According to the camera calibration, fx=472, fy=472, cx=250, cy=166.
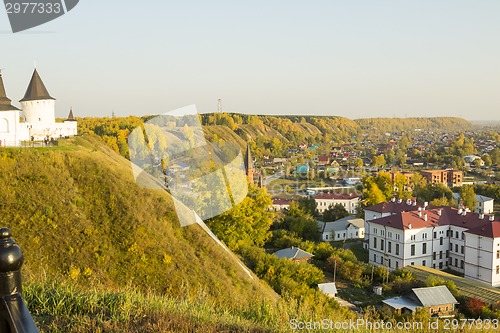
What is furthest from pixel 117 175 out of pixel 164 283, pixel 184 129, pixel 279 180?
pixel 279 180

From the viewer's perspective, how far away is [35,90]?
877 inches

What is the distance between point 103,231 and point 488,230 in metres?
22.3

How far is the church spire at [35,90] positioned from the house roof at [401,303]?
60.1ft

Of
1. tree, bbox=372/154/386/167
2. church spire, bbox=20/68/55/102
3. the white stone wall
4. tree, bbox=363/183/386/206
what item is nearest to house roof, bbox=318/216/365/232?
tree, bbox=363/183/386/206

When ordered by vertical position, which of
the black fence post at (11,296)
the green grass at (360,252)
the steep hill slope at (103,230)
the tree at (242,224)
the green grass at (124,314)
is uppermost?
the black fence post at (11,296)

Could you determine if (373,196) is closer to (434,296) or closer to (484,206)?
(484,206)

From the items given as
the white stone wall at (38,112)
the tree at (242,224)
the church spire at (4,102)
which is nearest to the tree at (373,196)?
the tree at (242,224)

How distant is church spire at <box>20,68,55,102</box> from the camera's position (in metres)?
22.2

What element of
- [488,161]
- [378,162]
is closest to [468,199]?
[378,162]

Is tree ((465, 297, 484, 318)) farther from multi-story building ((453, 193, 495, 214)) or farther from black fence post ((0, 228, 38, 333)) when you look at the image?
multi-story building ((453, 193, 495, 214))

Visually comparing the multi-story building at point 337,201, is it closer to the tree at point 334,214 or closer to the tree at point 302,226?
the tree at point 334,214

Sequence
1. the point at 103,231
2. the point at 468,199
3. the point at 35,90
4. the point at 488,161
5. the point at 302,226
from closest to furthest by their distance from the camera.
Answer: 1. the point at 103,231
2. the point at 35,90
3. the point at 302,226
4. the point at 468,199
5. the point at 488,161

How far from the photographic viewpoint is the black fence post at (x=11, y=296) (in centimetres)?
195

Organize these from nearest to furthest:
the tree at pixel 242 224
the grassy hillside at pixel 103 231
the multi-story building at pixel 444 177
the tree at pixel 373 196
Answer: the grassy hillside at pixel 103 231
the tree at pixel 242 224
the tree at pixel 373 196
the multi-story building at pixel 444 177
